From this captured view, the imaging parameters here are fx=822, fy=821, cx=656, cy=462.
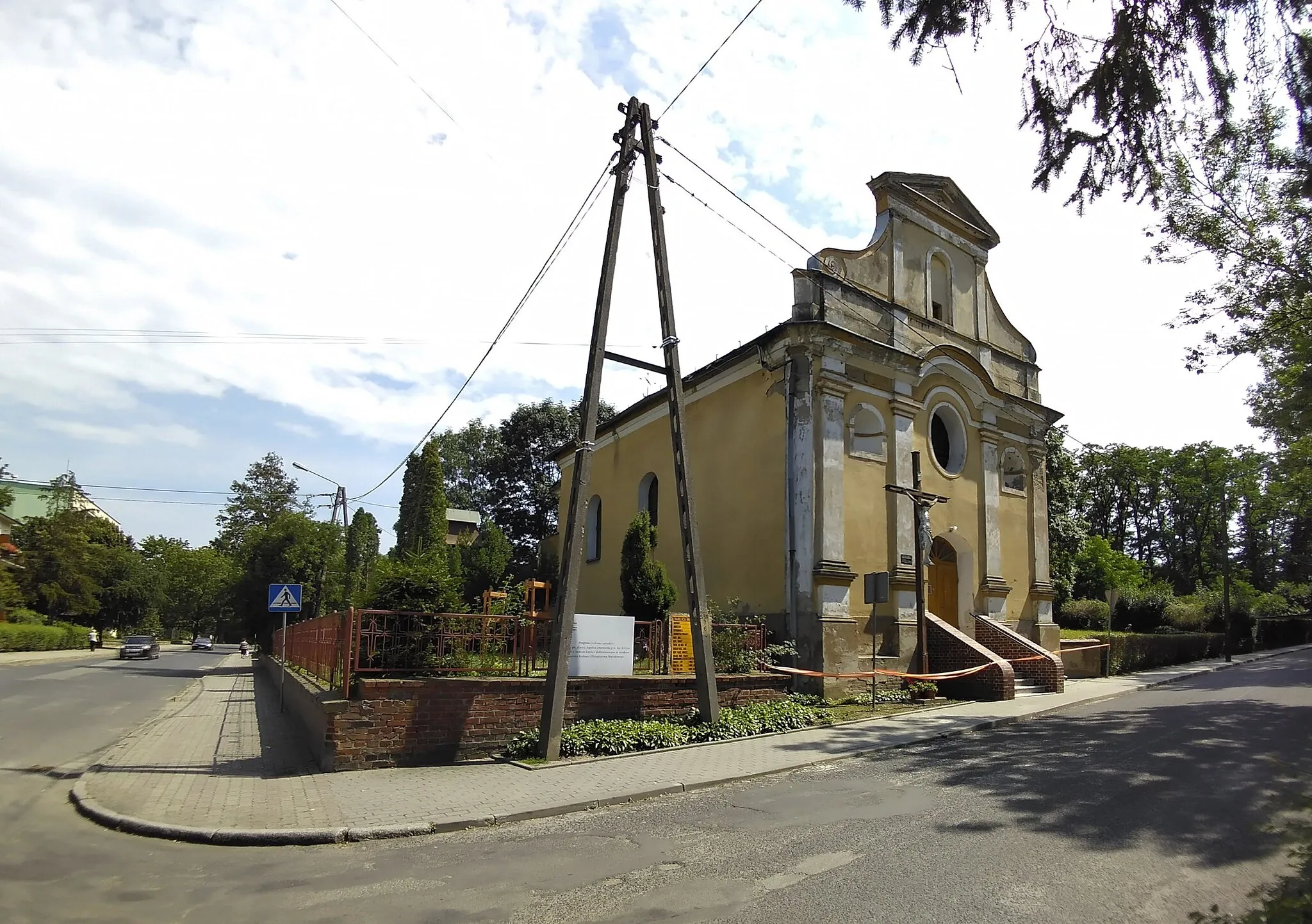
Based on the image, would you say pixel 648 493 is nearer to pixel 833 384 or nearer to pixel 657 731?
pixel 833 384

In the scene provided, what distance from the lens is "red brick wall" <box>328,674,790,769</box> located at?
30.8ft

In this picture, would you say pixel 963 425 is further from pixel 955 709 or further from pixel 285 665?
pixel 285 665

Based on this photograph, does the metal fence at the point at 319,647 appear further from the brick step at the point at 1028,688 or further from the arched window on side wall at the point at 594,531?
the brick step at the point at 1028,688

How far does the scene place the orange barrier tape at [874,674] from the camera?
14.5m

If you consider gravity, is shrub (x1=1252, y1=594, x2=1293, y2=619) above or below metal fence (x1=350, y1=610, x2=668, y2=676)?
above

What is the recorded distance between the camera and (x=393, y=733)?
9.55 metres

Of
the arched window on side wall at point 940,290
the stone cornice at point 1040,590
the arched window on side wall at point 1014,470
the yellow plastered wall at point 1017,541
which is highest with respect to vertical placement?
the arched window on side wall at point 940,290

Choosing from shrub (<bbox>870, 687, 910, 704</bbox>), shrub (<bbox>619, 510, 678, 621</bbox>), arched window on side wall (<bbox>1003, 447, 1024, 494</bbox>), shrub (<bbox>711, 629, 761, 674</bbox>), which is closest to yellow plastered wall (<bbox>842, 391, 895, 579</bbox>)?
shrub (<bbox>870, 687, 910, 704</bbox>)

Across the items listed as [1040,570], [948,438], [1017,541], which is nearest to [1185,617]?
[1040,570]

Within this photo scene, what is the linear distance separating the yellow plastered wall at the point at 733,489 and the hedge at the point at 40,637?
3320 centimetres

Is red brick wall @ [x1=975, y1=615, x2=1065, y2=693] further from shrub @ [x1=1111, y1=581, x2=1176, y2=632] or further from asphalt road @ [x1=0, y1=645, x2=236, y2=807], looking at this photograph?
shrub @ [x1=1111, y1=581, x2=1176, y2=632]

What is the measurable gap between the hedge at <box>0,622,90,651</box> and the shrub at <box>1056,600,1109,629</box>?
1846 inches

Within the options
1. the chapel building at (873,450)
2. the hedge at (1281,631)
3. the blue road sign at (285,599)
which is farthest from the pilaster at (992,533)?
the hedge at (1281,631)

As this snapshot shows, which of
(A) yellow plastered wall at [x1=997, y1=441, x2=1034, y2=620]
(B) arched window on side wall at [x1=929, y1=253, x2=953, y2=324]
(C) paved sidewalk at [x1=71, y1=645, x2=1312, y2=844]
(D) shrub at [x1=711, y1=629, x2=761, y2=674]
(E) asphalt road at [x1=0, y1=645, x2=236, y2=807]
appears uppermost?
(B) arched window on side wall at [x1=929, y1=253, x2=953, y2=324]
